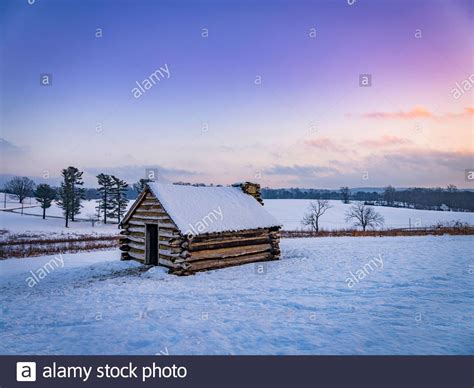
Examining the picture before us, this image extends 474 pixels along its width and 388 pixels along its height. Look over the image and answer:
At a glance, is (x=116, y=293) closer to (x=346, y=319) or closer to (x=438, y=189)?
(x=346, y=319)

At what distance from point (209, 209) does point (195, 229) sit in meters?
2.24

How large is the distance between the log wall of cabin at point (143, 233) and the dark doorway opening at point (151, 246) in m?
0.26

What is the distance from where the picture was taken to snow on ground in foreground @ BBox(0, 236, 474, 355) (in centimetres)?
616

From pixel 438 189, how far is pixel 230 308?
144977mm

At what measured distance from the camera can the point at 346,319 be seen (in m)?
7.52

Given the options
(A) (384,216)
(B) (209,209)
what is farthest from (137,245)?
(A) (384,216)

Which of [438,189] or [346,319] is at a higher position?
[438,189]

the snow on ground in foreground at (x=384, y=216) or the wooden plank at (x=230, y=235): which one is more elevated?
the wooden plank at (x=230, y=235)

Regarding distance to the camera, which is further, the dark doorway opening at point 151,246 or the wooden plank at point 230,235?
the dark doorway opening at point 151,246

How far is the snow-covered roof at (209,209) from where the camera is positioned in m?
13.9

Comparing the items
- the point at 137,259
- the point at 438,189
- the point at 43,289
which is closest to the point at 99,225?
the point at 137,259
